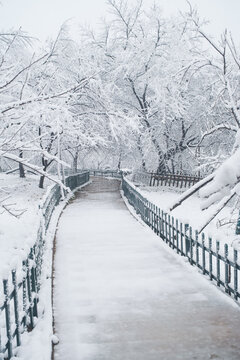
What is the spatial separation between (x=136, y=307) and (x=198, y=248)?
356 cm

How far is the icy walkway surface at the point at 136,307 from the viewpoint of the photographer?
516cm

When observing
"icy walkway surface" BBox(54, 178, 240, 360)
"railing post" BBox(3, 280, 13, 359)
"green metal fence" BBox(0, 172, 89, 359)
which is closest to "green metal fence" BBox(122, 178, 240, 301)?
"icy walkway surface" BBox(54, 178, 240, 360)

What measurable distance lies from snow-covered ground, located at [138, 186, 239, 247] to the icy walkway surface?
4.34 ft

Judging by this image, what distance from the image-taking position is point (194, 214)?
738 inches

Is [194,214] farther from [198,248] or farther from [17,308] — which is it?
[17,308]

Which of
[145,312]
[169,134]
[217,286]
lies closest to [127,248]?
[217,286]

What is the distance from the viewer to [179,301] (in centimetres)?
676

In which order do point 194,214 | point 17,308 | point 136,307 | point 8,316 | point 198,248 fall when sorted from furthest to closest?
point 194,214
point 198,248
point 136,307
point 17,308
point 8,316

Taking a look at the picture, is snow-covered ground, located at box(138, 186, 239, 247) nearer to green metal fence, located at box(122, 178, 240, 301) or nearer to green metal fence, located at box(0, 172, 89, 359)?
green metal fence, located at box(122, 178, 240, 301)

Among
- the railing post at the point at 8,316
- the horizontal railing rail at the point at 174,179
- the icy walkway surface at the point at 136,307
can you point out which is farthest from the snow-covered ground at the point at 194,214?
the railing post at the point at 8,316

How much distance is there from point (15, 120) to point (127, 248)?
5347 millimetres

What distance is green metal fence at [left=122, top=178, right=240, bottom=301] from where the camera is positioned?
7.19m

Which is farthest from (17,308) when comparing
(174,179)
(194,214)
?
(174,179)

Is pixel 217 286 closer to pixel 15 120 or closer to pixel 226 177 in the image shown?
pixel 15 120
